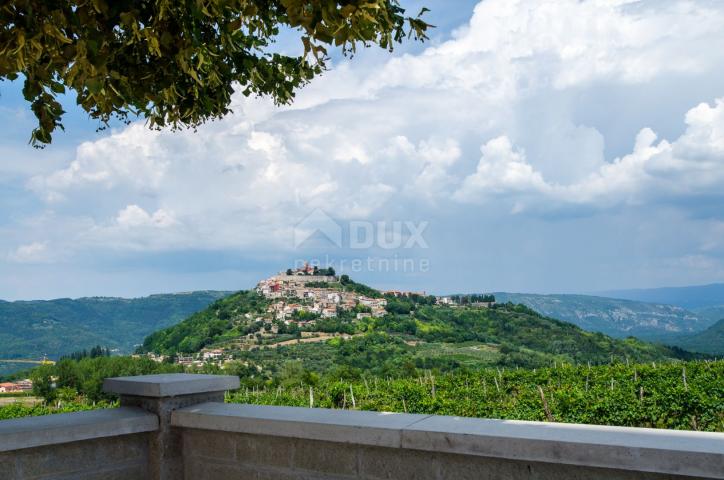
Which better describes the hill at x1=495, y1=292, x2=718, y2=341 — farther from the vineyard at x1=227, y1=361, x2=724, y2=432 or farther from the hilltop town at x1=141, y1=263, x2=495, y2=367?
the vineyard at x1=227, y1=361, x2=724, y2=432

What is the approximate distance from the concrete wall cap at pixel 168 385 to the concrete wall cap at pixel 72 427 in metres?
0.10

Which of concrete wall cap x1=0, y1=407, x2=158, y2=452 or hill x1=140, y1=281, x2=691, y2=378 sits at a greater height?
concrete wall cap x1=0, y1=407, x2=158, y2=452

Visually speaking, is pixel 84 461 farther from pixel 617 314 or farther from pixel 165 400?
pixel 617 314

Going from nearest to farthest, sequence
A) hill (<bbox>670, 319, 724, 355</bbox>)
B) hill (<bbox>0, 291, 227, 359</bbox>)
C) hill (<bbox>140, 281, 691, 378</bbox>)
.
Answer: hill (<bbox>0, 291, 227, 359</bbox>)
hill (<bbox>140, 281, 691, 378</bbox>)
hill (<bbox>670, 319, 724, 355</bbox>)

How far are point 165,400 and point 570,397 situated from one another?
995 centimetres

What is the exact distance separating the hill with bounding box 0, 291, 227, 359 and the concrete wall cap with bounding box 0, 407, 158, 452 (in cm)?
3118

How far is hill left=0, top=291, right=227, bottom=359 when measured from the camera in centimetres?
3281

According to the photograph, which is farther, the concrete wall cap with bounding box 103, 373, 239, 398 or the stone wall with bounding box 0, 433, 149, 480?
the concrete wall cap with bounding box 103, 373, 239, 398

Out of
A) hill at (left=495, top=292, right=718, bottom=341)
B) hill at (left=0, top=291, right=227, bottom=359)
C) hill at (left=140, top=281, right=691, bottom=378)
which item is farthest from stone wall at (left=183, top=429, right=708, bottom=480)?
hill at (left=495, top=292, right=718, bottom=341)

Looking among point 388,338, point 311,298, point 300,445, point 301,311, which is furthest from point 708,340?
point 300,445

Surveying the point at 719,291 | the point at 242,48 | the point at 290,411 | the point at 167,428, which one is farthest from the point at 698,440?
the point at 719,291

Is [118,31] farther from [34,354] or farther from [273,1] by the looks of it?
[34,354]

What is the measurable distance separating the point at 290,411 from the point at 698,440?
1.59 metres
